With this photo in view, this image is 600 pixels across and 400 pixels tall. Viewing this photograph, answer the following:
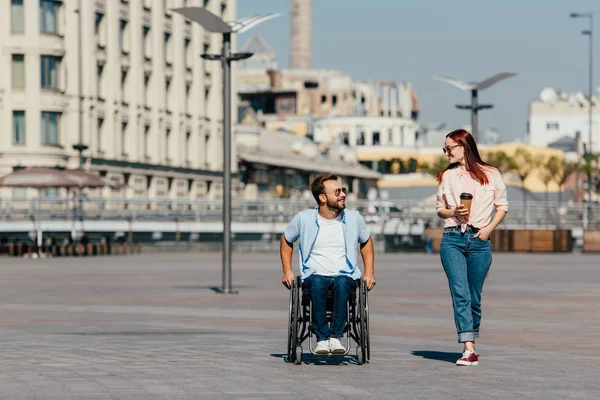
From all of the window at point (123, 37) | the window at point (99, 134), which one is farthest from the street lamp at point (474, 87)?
the window at point (123, 37)

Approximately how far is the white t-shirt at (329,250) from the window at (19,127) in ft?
173

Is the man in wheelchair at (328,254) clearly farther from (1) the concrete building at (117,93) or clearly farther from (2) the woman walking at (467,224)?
(1) the concrete building at (117,93)

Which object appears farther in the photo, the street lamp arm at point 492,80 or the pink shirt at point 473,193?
the street lamp arm at point 492,80

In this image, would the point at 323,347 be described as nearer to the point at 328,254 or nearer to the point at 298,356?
the point at 298,356

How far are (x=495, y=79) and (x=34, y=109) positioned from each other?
3258 cm

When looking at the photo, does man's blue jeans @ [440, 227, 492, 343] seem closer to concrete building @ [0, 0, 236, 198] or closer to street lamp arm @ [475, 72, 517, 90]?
street lamp arm @ [475, 72, 517, 90]

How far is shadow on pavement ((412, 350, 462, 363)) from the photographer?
12.5 meters

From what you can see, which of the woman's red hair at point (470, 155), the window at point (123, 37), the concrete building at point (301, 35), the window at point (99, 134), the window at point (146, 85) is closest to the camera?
the woman's red hair at point (470, 155)

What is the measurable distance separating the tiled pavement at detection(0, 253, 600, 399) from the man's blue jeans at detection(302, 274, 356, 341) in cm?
29

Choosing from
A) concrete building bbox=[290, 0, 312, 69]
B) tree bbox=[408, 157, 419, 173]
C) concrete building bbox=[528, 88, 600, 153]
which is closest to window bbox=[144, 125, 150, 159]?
tree bbox=[408, 157, 419, 173]

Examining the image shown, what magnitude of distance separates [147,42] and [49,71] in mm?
9709

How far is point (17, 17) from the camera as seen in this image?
62.3 metres

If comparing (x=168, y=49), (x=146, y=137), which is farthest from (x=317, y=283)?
(x=168, y=49)

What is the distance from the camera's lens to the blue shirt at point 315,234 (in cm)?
1167
